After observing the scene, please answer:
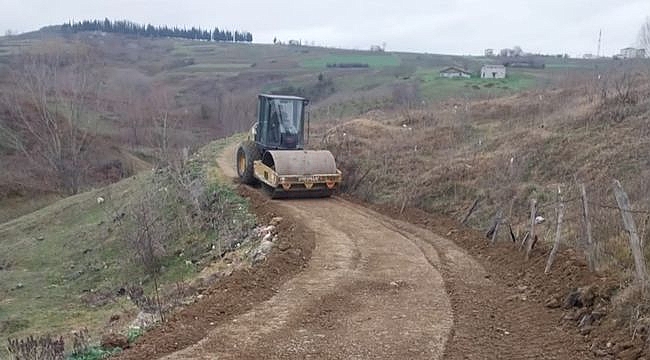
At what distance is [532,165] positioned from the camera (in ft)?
55.5

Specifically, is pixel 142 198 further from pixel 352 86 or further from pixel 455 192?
pixel 352 86

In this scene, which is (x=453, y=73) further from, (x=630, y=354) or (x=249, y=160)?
(x=630, y=354)

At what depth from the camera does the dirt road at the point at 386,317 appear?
26.2 feet

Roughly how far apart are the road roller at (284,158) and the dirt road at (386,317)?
4698 mm

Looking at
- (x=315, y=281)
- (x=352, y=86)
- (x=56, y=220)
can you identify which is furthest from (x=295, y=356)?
(x=352, y=86)

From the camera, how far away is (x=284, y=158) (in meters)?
17.9

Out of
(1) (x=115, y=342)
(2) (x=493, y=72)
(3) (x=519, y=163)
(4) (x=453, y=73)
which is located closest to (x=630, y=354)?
(1) (x=115, y=342)

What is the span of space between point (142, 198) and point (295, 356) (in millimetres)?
17232

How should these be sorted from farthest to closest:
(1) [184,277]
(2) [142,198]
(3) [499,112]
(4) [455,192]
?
(3) [499,112] → (2) [142,198] → (4) [455,192] → (1) [184,277]

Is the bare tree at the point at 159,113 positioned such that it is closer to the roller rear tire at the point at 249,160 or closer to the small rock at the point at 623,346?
the roller rear tire at the point at 249,160

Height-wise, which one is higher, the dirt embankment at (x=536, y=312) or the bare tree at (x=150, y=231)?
the dirt embankment at (x=536, y=312)

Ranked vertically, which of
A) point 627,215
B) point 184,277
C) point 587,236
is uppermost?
point 627,215

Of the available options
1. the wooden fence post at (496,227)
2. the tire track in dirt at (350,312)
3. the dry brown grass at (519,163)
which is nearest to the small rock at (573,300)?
the dry brown grass at (519,163)

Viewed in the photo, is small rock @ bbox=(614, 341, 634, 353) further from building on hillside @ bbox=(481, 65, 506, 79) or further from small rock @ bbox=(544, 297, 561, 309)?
building on hillside @ bbox=(481, 65, 506, 79)
